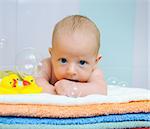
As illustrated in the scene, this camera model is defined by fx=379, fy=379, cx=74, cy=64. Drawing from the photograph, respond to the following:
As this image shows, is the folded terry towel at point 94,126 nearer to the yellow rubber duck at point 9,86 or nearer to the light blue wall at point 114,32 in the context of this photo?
the yellow rubber duck at point 9,86

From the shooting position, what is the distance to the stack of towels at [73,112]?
2.19 feet

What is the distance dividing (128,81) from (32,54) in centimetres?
57

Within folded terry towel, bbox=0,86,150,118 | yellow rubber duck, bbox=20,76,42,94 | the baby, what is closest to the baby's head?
the baby

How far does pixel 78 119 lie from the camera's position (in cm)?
68

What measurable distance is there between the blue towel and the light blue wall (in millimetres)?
857

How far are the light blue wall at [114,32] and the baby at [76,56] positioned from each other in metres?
0.52

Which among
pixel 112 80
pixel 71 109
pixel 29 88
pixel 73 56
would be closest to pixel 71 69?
pixel 73 56

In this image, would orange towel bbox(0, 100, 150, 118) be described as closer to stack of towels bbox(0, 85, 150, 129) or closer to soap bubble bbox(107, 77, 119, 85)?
stack of towels bbox(0, 85, 150, 129)

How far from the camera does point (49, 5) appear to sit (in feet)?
5.03

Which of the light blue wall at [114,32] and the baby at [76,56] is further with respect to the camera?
the light blue wall at [114,32]

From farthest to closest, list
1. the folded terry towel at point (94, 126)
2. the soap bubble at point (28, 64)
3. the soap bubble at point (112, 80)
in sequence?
1. the soap bubble at point (112, 80)
2. the soap bubble at point (28, 64)
3. the folded terry towel at point (94, 126)

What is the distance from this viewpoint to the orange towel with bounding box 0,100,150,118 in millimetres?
667

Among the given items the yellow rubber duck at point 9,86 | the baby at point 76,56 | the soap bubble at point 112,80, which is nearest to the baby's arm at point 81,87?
the baby at point 76,56

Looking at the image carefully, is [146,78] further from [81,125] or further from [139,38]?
[81,125]
